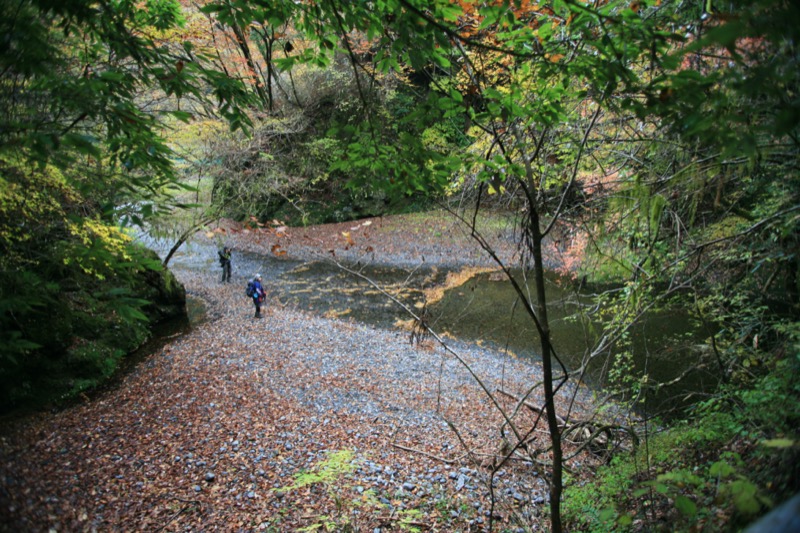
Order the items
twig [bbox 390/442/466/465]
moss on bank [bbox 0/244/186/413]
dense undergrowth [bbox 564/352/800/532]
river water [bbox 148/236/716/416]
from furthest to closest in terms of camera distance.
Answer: river water [bbox 148/236/716/416], moss on bank [bbox 0/244/186/413], twig [bbox 390/442/466/465], dense undergrowth [bbox 564/352/800/532]

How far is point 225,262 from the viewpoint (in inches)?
626

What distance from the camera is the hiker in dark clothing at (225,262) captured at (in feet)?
51.2

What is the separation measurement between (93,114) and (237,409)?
613cm

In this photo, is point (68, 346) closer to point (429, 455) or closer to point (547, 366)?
point (429, 455)

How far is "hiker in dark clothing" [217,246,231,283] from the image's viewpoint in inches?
614

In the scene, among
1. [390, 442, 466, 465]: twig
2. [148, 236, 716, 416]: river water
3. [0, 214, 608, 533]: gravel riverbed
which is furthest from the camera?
[148, 236, 716, 416]: river water

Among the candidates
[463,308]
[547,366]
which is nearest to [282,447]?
[547,366]

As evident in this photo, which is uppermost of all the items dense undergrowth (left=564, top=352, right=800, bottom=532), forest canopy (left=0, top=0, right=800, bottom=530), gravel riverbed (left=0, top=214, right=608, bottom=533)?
forest canopy (left=0, top=0, right=800, bottom=530)

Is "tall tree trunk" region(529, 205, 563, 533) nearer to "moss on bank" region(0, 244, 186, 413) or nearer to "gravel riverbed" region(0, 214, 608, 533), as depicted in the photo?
"gravel riverbed" region(0, 214, 608, 533)

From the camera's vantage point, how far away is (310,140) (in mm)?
21469

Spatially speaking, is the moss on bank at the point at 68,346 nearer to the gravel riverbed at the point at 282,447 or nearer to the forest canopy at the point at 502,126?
the forest canopy at the point at 502,126

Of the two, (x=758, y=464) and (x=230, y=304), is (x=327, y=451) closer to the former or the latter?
(x=758, y=464)

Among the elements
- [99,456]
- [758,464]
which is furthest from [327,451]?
[758,464]

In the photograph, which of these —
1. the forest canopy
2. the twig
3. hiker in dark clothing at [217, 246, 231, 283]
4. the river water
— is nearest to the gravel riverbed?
the twig
